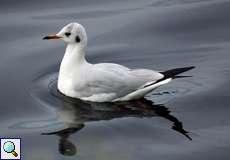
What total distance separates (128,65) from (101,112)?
5.55 ft

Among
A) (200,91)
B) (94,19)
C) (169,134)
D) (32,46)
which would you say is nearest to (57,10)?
(94,19)

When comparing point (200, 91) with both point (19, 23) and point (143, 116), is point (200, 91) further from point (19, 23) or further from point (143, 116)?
point (19, 23)

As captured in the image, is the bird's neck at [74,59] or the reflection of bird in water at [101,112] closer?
the reflection of bird in water at [101,112]

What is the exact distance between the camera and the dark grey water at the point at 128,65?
8.70m

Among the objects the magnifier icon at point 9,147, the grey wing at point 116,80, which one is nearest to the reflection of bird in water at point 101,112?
the grey wing at point 116,80

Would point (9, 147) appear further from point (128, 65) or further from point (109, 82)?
point (128, 65)

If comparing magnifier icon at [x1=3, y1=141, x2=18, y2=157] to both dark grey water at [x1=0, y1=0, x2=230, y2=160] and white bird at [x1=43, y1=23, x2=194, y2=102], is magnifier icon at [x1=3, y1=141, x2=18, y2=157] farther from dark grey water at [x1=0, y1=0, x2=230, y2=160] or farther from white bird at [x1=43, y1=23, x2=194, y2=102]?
white bird at [x1=43, y1=23, x2=194, y2=102]

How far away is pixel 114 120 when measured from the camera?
934 centimetres

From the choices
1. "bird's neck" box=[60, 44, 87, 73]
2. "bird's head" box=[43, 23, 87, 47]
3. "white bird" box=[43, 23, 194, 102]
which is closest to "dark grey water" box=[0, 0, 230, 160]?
"white bird" box=[43, 23, 194, 102]

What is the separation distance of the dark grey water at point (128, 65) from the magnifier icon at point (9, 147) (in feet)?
0.53

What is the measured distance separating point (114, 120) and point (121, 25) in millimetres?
3825

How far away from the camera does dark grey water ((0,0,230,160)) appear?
8.70 m

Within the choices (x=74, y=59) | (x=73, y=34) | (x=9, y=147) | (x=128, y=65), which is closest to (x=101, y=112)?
(x=74, y=59)

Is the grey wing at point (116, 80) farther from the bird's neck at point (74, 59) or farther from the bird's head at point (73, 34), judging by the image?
the bird's head at point (73, 34)
